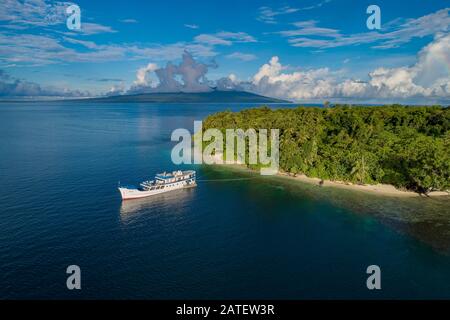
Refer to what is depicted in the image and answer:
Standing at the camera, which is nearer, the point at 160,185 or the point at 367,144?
the point at 160,185

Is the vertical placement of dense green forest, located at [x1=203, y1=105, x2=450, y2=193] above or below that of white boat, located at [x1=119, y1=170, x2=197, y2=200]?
above

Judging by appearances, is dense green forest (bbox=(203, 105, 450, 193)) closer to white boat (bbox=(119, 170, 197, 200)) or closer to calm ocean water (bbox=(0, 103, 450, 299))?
calm ocean water (bbox=(0, 103, 450, 299))

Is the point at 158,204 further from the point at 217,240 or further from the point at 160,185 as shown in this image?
the point at 217,240

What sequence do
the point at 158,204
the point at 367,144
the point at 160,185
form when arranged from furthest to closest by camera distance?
1. the point at 367,144
2. the point at 160,185
3. the point at 158,204

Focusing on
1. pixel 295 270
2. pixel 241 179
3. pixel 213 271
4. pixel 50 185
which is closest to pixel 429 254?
pixel 295 270

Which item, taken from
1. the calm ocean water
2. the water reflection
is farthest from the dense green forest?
the water reflection

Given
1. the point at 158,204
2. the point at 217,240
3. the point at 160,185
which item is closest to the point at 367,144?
the point at 160,185

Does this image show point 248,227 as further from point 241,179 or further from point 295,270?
point 241,179
